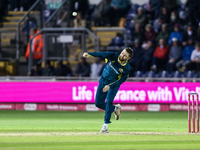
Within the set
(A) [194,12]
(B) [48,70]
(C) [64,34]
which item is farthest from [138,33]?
(B) [48,70]

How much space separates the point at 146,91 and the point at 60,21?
6.28 metres

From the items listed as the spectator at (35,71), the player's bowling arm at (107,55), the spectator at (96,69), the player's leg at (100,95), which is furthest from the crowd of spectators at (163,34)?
the player's bowling arm at (107,55)

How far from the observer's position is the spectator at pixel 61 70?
1989 cm

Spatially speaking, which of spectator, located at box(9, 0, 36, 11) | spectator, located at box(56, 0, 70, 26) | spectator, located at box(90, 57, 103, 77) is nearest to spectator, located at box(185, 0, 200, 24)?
spectator, located at box(90, 57, 103, 77)

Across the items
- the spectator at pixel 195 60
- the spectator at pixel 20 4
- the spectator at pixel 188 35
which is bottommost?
the spectator at pixel 195 60

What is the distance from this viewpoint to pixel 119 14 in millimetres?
23281

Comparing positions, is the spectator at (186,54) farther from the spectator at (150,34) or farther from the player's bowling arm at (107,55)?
the player's bowling arm at (107,55)

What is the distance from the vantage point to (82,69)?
64.5ft

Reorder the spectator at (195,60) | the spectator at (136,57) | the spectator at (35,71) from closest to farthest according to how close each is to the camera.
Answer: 1. the spectator at (195,60)
2. the spectator at (136,57)
3. the spectator at (35,71)

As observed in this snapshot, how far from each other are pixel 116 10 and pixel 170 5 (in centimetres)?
279

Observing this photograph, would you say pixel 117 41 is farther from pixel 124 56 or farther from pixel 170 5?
pixel 124 56

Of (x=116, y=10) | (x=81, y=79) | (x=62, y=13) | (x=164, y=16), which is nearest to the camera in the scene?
(x=81, y=79)

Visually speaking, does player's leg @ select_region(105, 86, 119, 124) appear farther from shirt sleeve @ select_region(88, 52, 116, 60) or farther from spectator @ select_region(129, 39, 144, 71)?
spectator @ select_region(129, 39, 144, 71)

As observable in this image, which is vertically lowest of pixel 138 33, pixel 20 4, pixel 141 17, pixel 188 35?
pixel 188 35
